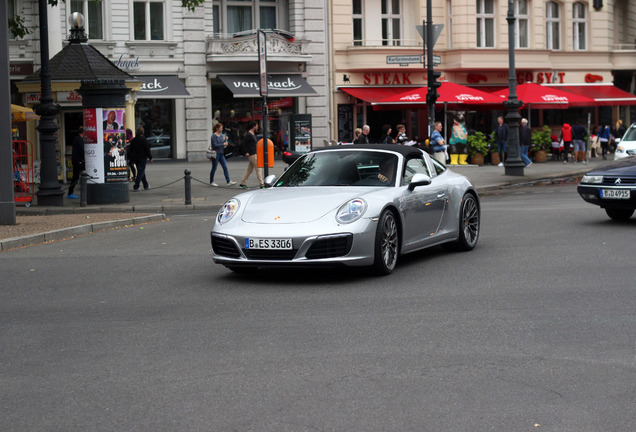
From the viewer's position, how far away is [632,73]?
52.1 metres

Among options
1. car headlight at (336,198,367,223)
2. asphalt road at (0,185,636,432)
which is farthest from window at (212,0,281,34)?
car headlight at (336,198,367,223)

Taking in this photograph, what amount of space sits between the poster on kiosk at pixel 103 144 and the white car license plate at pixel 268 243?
43.1 feet

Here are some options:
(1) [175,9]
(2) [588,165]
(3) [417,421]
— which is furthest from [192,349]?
(1) [175,9]

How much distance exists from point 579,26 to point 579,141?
42.7 ft

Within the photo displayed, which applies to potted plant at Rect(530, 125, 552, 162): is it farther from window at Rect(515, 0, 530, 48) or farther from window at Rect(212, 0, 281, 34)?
window at Rect(212, 0, 281, 34)

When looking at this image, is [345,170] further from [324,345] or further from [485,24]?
[485,24]

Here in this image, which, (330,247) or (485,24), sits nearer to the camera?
(330,247)

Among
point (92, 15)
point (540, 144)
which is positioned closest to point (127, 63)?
point (92, 15)

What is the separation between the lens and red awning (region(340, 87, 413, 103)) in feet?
139

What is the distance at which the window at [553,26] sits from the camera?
1875 inches

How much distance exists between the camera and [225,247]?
33.0 feet

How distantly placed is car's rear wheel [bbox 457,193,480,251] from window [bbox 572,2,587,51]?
38.6m

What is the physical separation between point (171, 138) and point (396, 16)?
11612mm

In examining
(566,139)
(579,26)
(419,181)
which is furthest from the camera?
(579,26)
